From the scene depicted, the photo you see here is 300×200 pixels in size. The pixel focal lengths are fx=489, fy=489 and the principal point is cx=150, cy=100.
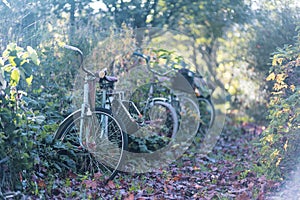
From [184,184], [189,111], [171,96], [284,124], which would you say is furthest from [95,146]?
[189,111]

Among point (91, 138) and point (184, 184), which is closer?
point (91, 138)

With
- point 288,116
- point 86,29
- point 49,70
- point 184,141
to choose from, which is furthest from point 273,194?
point 86,29

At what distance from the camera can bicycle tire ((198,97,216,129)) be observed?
626 cm

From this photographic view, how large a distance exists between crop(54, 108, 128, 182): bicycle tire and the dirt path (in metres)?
1.19

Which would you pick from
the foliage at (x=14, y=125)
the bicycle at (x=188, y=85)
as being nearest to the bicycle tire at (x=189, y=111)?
the bicycle at (x=188, y=85)

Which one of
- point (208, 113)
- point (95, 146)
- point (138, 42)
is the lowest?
point (95, 146)

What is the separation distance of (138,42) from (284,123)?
8.19 feet

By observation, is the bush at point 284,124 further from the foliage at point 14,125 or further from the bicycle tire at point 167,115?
the foliage at point 14,125

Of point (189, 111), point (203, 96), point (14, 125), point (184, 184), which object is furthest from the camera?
point (203, 96)

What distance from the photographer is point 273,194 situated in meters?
3.52

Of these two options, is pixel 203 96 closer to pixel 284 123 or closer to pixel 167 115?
pixel 167 115

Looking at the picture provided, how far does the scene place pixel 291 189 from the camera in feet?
11.6

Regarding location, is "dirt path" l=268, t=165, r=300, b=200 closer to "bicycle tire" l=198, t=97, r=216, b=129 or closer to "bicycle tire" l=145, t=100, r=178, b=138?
"bicycle tire" l=145, t=100, r=178, b=138

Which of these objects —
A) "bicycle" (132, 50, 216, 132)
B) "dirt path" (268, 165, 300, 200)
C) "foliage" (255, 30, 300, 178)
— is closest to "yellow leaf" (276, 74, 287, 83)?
"foliage" (255, 30, 300, 178)
